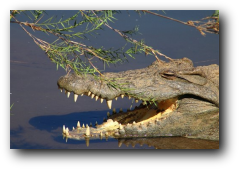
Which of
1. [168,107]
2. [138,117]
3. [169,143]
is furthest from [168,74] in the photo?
[169,143]

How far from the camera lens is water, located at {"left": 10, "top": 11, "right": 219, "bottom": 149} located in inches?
286

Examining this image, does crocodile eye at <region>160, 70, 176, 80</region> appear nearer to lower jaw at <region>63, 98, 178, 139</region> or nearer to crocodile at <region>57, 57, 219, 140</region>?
crocodile at <region>57, 57, 219, 140</region>

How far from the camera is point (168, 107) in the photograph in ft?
24.2

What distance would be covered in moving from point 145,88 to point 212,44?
6337 mm

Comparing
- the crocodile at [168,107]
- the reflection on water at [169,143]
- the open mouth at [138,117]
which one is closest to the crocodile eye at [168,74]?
the crocodile at [168,107]

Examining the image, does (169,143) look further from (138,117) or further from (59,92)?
(59,92)

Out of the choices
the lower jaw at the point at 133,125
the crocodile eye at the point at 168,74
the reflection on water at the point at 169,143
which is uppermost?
the crocodile eye at the point at 168,74

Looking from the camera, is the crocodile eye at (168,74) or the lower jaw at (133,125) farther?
the crocodile eye at (168,74)

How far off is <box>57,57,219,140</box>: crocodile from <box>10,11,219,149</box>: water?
13 centimetres

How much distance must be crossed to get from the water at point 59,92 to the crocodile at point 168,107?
5.2 inches

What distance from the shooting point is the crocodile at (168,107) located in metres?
7.07

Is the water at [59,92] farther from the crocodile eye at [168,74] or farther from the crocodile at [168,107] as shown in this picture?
the crocodile eye at [168,74]

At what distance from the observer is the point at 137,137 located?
7.25 metres

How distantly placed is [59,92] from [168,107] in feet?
8.38
